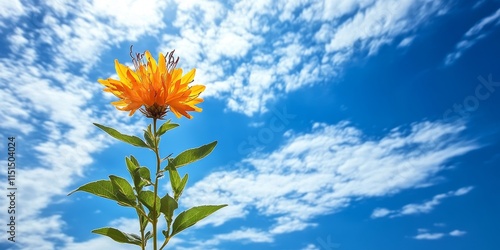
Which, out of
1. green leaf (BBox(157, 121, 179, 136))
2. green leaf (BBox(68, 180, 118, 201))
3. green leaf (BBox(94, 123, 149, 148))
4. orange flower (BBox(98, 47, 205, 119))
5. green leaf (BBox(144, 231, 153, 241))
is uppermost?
orange flower (BBox(98, 47, 205, 119))

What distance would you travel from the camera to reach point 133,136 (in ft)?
6.03

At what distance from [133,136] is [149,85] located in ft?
0.83

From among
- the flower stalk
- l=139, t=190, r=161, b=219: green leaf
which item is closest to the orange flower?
the flower stalk

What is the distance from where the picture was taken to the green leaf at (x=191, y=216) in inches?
72.7

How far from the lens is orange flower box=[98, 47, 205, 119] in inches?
74.1

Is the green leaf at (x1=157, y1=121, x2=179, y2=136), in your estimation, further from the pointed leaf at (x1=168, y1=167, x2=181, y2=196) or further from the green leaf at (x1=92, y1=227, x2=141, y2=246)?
the green leaf at (x1=92, y1=227, x2=141, y2=246)

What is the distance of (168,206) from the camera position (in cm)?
176

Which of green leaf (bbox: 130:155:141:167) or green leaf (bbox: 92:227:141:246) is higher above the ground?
green leaf (bbox: 130:155:141:167)

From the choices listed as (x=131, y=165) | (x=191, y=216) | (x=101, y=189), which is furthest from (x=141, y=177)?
(x=191, y=216)

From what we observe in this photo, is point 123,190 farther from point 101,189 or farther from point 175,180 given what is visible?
point 175,180

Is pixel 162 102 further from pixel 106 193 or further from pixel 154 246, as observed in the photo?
pixel 154 246

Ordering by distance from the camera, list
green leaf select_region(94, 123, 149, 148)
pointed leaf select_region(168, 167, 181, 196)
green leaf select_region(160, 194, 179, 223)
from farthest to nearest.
Result: pointed leaf select_region(168, 167, 181, 196), green leaf select_region(94, 123, 149, 148), green leaf select_region(160, 194, 179, 223)

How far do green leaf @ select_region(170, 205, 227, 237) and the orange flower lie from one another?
1.49 feet

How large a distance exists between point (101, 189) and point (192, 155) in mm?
434
